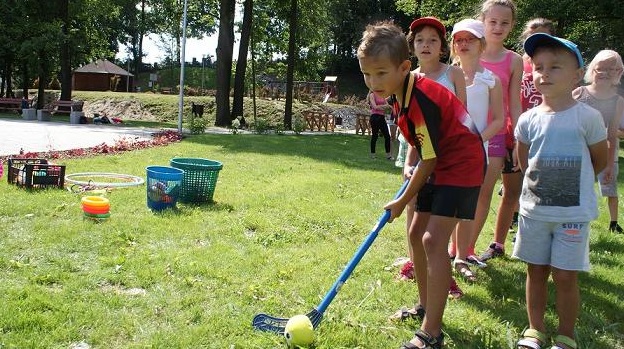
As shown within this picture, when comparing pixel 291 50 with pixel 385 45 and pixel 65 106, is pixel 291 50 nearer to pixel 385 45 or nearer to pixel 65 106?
pixel 65 106

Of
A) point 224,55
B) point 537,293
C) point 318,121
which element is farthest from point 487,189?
point 318,121

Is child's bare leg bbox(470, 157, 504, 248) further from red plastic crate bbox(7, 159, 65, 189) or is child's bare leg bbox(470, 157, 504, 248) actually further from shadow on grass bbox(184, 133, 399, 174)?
shadow on grass bbox(184, 133, 399, 174)

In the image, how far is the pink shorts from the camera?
435 cm

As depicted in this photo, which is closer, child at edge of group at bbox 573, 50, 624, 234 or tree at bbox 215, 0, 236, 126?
child at edge of group at bbox 573, 50, 624, 234

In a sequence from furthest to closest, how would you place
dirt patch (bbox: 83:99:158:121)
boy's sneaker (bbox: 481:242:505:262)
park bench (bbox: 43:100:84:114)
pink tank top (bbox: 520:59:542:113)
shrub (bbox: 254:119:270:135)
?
dirt patch (bbox: 83:99:158:121), park bench (bbox: 43:100:84:114), shrub (bbox: 254:119:270:135), pink tank top (bbox: 520:59:542:113), boy's sneaker (bbox: 481:242:505:262)

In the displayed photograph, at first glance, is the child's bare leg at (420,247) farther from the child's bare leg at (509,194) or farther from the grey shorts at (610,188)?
the grey shorts at (610,188)

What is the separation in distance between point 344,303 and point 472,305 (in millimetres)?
877

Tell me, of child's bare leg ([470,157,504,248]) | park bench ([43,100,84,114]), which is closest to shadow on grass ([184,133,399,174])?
child's bare leg ([470,157,504,248])

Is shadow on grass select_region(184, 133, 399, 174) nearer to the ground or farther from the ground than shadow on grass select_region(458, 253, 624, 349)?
farther from the ground

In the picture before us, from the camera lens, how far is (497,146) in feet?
14.3

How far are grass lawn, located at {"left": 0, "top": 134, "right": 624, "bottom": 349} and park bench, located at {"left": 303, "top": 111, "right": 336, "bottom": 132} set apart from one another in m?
18.5

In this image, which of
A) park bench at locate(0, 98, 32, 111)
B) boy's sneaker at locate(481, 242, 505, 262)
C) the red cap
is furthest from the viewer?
park bench at locate(0, 98, 32, 111)

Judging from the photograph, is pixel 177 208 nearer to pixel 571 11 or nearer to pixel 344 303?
pixel 344 303

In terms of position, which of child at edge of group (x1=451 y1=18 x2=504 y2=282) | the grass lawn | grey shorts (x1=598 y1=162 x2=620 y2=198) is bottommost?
the grass lawn
